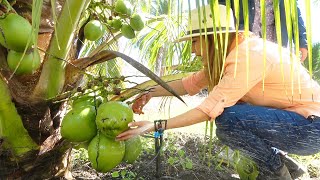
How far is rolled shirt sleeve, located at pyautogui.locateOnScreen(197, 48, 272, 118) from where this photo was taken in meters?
2.05

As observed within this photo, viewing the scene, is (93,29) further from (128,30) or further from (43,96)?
(43,96)

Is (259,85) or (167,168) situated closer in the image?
(259,85)

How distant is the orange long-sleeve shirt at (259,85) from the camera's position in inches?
81.3

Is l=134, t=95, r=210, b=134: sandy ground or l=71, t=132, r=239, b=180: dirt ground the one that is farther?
l=134, t=95, r=210, b=134: sandy ground

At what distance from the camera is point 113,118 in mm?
1712

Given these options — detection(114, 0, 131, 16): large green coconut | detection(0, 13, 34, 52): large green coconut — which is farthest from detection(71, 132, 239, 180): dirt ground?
detection(0, 13, 34, 52): large green coconut

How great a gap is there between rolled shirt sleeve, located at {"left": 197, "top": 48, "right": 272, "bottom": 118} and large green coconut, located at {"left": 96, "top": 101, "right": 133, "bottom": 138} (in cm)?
46

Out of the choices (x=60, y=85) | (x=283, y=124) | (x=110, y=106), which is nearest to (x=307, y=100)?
(x=283, y=124)

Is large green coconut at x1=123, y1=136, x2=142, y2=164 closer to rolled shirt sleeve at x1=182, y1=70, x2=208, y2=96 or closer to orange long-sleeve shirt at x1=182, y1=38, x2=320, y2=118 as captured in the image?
orange long-sleeve shirt at x1=182, y1=38, x2=320, y2=118

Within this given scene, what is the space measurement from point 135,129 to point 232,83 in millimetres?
523

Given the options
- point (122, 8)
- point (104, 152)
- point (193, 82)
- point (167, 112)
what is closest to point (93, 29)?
point (122, 8)

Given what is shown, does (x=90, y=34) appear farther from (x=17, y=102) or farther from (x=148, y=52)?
(x=148, y=52)

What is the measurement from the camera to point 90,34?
2.11 m

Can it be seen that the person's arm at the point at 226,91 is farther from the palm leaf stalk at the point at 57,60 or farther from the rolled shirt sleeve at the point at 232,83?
the palm leaf stalk at the point at 57,60
